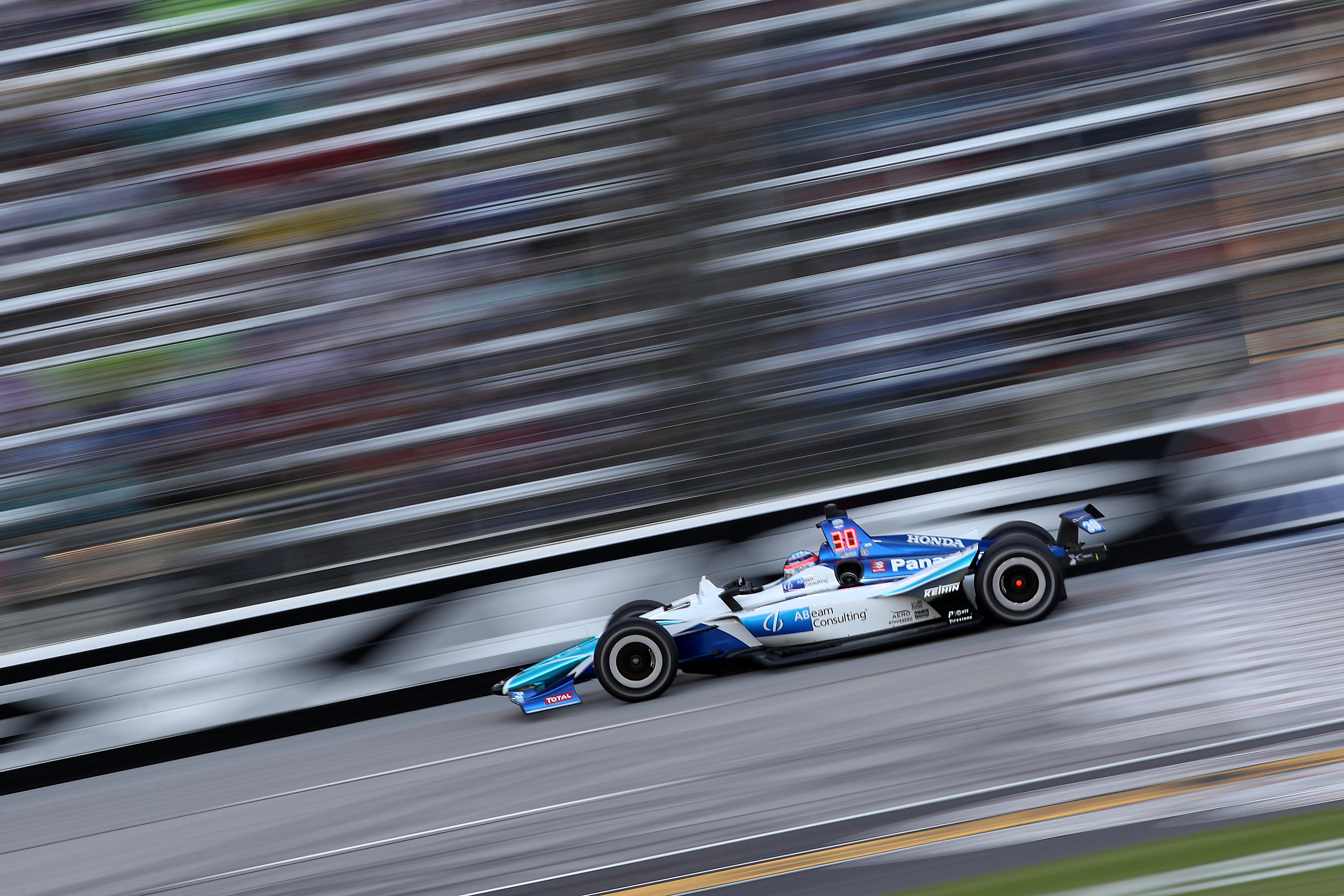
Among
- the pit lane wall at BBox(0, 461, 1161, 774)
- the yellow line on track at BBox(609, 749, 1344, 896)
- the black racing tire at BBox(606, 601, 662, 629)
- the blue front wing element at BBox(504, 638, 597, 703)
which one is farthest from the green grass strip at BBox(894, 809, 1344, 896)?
the pit lane wall at BBox(0, 461, 1161, 774)

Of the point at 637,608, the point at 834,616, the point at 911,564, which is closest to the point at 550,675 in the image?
the point at 637,608

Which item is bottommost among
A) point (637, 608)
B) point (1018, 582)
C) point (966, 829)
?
point (966, 829)

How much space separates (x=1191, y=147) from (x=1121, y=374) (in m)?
1.96

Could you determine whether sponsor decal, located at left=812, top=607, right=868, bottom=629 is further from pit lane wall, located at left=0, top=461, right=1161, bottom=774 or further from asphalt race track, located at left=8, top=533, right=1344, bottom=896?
pit lane wall, located at left=0, top=461, right=1161, bottom=774

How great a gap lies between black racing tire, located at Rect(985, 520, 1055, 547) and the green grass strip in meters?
3.11

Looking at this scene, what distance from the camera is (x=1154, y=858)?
2.92 meters

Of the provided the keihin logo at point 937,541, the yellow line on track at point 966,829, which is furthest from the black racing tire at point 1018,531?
the yellow line on track at point 966,829

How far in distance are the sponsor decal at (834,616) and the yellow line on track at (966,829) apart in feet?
8.49

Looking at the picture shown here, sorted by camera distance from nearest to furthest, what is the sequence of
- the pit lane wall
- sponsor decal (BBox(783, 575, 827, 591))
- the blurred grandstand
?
1. sponsor decal (BBox(783, 575, 827, 591))
2. the pit lane wall
3. the blurred grandstand

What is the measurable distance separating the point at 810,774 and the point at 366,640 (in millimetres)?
4120

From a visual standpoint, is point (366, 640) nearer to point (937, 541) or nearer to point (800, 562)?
point (800, 562)

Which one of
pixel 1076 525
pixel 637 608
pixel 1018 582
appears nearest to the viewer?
pixel 1018 582

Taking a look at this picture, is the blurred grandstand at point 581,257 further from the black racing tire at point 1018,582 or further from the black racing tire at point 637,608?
the black racing tire at point 1018,582

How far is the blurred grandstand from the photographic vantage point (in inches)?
342
